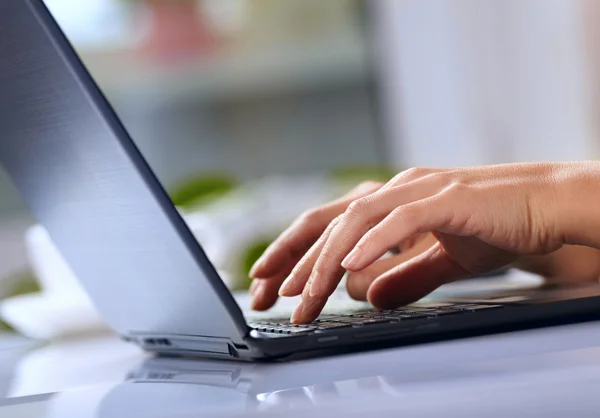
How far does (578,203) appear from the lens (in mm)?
545

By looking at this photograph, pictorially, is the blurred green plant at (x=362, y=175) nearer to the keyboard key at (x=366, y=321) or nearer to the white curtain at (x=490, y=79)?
the keyboard key at (x=366, y=321)

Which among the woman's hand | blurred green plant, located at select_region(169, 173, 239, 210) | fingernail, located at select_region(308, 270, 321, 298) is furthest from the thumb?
blurred green plant, located at select_region(169, 173, 239, 210)

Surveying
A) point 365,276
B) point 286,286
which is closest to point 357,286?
point 365,276

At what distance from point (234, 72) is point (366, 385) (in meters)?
3.93

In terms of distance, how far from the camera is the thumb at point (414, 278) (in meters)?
0.60

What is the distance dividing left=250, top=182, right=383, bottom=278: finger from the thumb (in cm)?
10

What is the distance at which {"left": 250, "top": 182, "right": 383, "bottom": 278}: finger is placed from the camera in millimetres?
689

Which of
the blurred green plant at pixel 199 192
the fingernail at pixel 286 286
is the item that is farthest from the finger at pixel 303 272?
the blurred green plant at pixel 199 192

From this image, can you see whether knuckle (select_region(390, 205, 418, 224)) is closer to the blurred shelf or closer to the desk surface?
the desk surface

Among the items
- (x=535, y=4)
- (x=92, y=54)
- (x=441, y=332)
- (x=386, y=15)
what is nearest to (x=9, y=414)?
(x=441, y=332)

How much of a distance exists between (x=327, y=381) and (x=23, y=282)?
3.79 feet

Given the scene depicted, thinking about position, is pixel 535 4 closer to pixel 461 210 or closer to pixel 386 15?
pixel 386 15

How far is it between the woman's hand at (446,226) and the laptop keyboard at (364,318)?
0.06 ft

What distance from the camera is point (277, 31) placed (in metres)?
4.18
